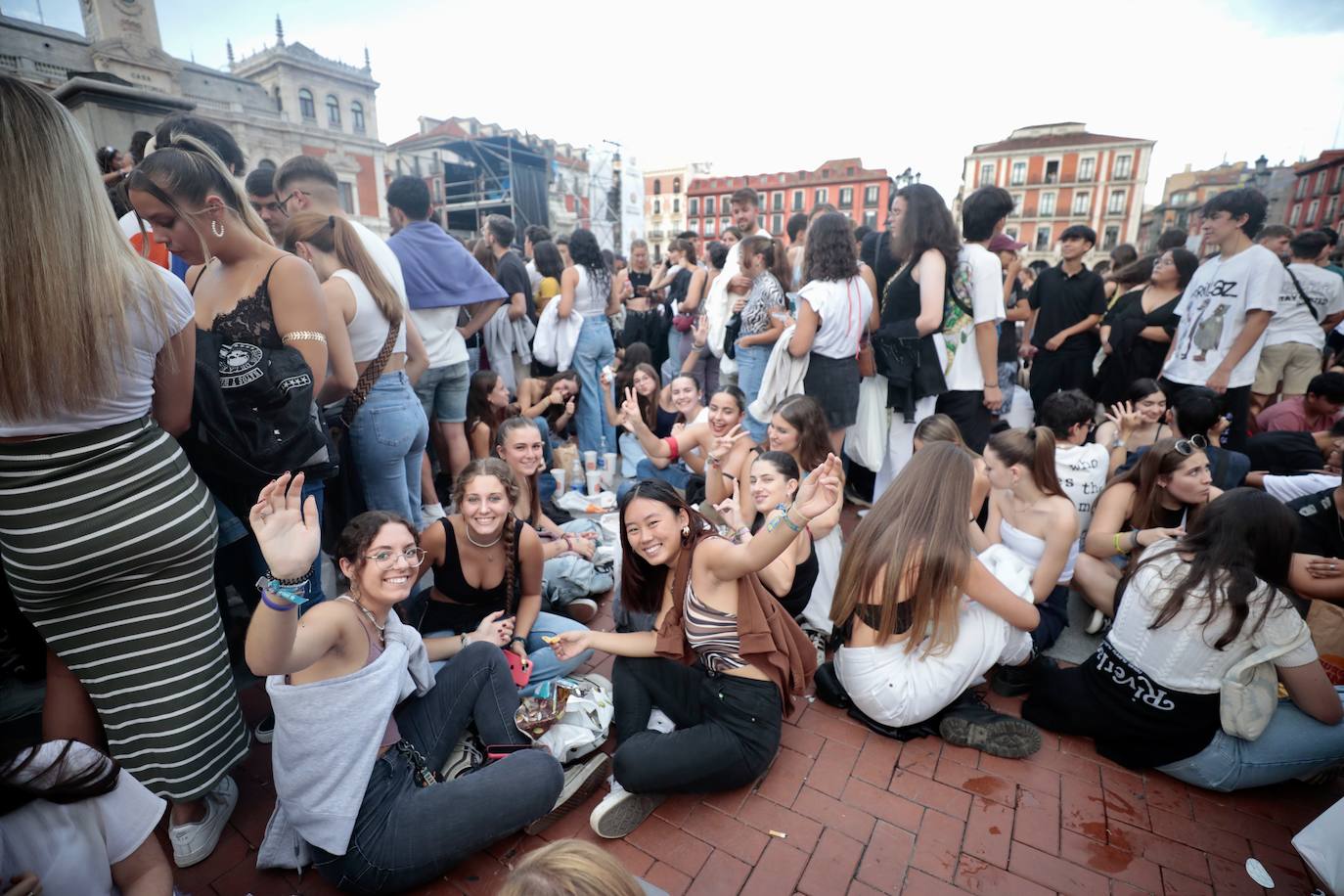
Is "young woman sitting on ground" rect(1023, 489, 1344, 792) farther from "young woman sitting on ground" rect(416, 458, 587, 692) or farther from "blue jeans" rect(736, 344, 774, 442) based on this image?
"blue jeans" rect(736, 344, 774, 442)

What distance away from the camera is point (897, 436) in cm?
445

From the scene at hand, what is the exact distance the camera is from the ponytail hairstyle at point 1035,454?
10.0 feet

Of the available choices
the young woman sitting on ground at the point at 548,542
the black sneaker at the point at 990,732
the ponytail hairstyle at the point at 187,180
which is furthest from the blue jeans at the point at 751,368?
the ponytail hairstyle at the point at 187,180

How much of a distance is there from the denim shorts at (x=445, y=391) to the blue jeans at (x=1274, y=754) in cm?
411

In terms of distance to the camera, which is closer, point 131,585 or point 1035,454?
point 131,585

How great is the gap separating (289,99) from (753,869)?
45.0m

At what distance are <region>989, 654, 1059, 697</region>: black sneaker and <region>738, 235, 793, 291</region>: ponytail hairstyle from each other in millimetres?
3162

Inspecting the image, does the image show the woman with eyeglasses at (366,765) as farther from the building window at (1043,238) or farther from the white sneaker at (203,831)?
the building window at (1043,238)

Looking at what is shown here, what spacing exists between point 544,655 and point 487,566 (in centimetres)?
50

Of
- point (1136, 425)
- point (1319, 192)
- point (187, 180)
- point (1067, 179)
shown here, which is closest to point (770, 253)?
point (1136, 425)

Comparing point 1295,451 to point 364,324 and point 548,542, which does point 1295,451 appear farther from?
point 364,324

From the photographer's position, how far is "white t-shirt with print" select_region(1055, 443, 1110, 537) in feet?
12.0

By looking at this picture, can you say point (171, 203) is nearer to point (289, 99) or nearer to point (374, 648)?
point (374, 648)

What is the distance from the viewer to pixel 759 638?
2.32 meters
